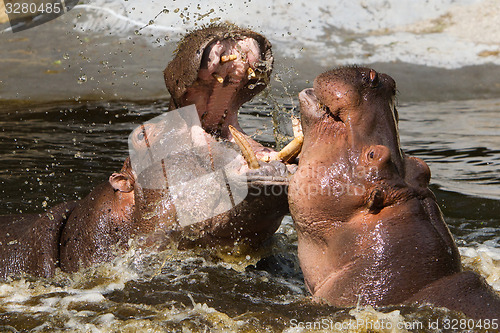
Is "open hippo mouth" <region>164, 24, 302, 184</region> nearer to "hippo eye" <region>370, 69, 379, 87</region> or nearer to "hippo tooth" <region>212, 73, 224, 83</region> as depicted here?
"hippo tooth" <region>212, 73, 224, 83</region>

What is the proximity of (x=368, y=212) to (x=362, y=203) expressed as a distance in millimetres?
51

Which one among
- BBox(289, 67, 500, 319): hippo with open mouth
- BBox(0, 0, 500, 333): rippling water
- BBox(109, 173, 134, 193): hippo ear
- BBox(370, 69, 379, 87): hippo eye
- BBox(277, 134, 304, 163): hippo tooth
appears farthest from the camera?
Result: BBox(109, 173, 134, 193): hippo ear

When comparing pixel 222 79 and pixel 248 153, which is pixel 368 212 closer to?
pixel 248 153

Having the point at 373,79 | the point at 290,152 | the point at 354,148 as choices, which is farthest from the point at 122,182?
the point at 373,79

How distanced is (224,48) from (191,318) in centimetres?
144

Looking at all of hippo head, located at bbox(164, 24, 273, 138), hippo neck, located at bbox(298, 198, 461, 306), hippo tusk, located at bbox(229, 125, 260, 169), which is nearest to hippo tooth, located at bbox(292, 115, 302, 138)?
hippo tusk, located at bbox(229, 125, 260, 169)

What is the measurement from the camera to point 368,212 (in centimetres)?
322

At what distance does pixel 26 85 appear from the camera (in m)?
11.5

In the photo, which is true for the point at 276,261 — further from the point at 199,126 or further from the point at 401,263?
the point at 401,263

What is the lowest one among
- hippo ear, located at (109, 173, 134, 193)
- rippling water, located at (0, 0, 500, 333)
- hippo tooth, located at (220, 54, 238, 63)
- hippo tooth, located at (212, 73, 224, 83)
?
rippling water, located at (0, 0, 500, 333)

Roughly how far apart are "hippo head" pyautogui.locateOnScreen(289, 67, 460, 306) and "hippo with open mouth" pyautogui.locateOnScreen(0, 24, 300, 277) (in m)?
0.34

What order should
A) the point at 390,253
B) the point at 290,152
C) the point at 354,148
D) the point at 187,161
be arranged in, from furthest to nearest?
1. the point at 187,161
2. the point at 290,152
3. the point at 354,148
4. the point at 390,253

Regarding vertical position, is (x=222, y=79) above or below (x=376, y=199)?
above

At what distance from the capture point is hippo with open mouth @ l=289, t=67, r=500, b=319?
123 inches
